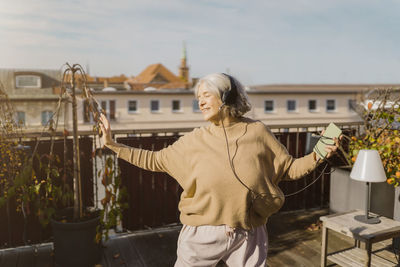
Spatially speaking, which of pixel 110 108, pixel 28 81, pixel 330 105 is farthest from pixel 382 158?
Answer: pixel 28 81

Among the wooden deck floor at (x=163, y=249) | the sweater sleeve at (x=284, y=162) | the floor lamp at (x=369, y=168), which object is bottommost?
the wooden deck floor at (x=163, y=249)

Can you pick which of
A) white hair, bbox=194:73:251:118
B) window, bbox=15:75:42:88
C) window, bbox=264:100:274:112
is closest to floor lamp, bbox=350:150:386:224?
white hair, bbox=194:73:251:118

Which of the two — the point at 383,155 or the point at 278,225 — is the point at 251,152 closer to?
the point at 383,155

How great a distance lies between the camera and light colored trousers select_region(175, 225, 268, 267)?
6.18ft

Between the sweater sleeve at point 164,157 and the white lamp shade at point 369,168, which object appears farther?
the white lamp shade at point 369,168

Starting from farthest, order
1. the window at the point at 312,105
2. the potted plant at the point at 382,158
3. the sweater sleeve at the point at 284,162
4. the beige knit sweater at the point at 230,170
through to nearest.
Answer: the window at the point at 312,105 → the potted plant at the point at 382,158 → the sweater sleeve at the point at 284,162 → the beige knit sweater at the point at 230,170

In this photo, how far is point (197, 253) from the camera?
6.28ft

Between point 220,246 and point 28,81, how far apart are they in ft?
152

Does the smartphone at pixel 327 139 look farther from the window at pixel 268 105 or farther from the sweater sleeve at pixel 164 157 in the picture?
the window at pixel 268 105

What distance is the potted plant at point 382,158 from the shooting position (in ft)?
12.8

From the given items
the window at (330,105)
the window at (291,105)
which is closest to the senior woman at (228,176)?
the window at (291,105)

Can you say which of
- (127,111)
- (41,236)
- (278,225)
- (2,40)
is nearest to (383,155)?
(278,225)

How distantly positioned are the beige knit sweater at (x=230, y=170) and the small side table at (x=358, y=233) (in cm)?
150

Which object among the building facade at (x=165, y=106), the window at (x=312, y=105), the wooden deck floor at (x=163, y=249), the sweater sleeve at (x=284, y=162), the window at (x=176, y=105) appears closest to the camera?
the sweater sleeve at (x=284, y=162)
